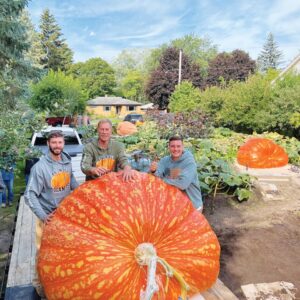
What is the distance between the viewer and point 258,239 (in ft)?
18.0

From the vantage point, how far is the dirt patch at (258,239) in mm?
4320

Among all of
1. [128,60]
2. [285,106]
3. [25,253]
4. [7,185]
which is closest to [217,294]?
[25,253]

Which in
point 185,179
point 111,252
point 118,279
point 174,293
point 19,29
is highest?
point 19,29

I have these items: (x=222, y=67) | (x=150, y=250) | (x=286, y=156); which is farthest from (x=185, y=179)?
(x=222, y=67)

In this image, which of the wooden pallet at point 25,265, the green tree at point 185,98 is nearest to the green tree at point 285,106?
the green tree at point 185,98

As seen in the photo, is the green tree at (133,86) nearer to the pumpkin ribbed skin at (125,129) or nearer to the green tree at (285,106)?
the pumpkin ribbed skin at (125,129)

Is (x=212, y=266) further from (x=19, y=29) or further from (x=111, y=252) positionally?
(x=19, y=29)

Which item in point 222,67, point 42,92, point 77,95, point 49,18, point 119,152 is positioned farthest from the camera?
point 49,18

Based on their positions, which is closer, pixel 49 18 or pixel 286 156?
pixel 286 156

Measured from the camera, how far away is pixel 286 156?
10672 millimetres

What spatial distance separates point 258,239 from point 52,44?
56.8m

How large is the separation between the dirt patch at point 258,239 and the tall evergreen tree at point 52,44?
53.2 meters

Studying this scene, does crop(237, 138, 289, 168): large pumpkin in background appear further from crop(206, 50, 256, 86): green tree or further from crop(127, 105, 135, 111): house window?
crop(127, 105, 135, 111): house window

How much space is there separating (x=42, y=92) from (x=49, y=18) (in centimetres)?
3371
